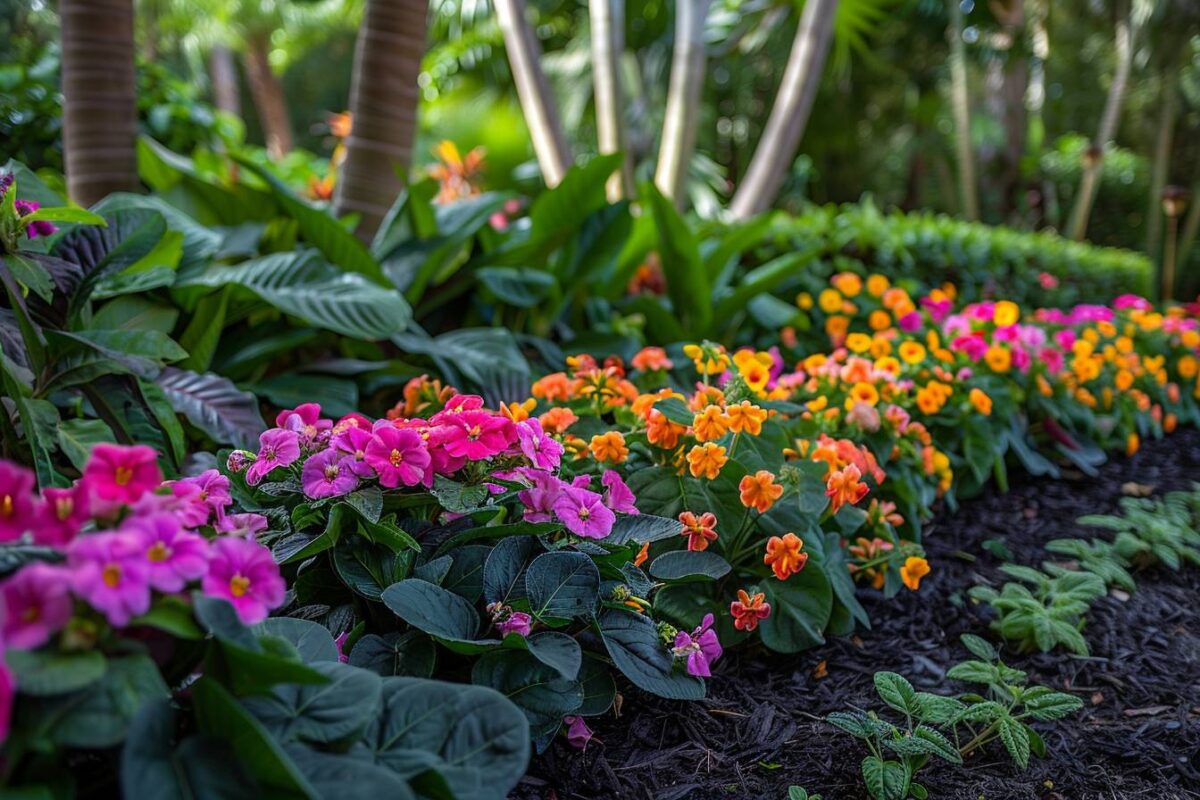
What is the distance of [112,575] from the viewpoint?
69 centimetres

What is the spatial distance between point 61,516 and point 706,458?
941mm

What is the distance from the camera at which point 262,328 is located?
225 centimetres

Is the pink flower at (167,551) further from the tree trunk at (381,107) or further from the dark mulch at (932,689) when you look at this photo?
the tree trunk at (381,107)

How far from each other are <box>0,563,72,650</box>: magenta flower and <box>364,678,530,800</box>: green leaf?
0.31 meters

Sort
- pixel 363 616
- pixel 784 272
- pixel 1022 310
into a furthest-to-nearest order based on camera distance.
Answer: pixel 1022 310 < pixel 784 272 < pixel 363 616

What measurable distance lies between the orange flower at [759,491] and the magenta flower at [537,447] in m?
0.34

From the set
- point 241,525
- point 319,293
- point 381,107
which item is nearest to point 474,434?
point 241,525

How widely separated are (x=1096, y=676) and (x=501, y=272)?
183 centimetres

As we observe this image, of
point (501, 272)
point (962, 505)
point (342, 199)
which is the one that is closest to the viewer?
point (962, 505)

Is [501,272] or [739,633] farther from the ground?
[501,272]

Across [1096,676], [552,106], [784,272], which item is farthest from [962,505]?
[552,106]

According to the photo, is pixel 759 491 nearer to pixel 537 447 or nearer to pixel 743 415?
pixel 743 415

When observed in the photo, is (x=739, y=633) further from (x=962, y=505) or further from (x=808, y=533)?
(x=962, y=505)

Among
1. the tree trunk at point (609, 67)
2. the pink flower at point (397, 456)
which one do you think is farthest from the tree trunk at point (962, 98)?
the pink flower at point (397, 456)
